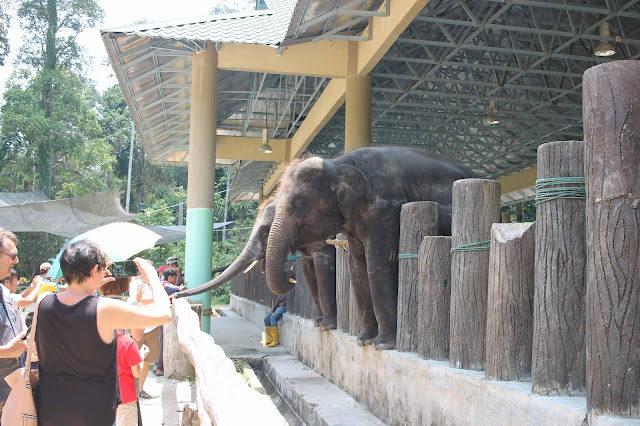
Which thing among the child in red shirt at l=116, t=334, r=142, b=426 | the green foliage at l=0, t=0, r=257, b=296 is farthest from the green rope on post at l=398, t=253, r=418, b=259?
the green foliage at l=0, t=0, r=257, b=296

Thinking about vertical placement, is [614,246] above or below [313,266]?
above

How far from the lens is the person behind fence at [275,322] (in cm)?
1186

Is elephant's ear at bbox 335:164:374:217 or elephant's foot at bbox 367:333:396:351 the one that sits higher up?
elephant's ear at bbox 335:164:374:217

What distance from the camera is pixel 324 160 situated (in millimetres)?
6527

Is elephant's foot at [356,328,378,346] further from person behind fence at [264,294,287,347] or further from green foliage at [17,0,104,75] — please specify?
Result: green foliage at [17,0,104,75]

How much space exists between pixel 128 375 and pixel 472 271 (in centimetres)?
237

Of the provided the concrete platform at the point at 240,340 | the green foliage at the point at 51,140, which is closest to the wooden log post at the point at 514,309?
the concrete platform at the point at 240,340

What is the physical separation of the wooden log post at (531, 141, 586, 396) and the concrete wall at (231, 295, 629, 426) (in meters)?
0.13

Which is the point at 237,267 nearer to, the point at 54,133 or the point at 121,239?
Result: the point at 121,239

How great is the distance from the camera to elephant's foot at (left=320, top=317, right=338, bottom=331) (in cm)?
831

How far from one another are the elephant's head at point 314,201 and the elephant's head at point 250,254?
0.75 meters

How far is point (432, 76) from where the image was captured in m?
15.4

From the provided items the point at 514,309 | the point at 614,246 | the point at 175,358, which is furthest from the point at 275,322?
the point at 614,246

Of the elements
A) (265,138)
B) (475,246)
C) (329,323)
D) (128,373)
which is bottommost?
(329,323)
